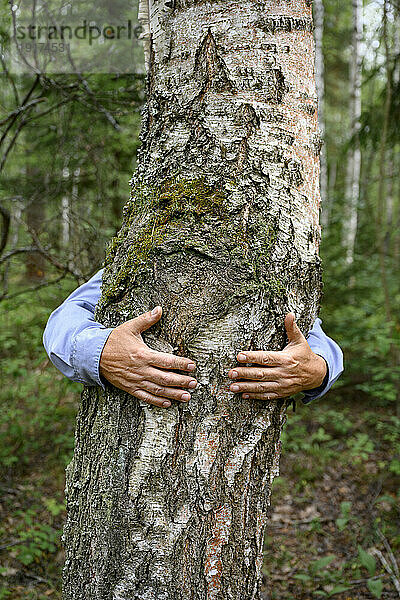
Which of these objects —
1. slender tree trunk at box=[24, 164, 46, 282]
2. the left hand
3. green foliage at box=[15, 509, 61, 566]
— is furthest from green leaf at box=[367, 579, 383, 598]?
slender tree trunk at box=[24, 164, 46, 282]

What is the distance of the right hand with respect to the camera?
1403 mm

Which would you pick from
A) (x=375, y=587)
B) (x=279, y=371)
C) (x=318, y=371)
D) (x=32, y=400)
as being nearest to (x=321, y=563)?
(x=375, y=587)

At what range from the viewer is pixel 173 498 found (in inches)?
55.1

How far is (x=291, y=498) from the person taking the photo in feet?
15.5

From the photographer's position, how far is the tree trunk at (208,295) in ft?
4.64

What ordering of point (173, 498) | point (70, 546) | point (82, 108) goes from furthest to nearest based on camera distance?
1. point (82, 108)
2. point (70, 546)
3. point (173, 498)

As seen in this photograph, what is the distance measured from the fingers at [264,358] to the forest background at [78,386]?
2451 millimetres

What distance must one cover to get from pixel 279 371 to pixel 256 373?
0.08m

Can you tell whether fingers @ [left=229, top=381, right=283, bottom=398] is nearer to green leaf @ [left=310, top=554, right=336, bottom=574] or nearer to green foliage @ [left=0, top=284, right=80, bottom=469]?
green leaf @ [left=310, top=554, right=336, bottom=574]

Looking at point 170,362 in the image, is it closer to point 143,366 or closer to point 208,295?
point 143,366

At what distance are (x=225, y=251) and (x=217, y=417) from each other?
1.61 ft

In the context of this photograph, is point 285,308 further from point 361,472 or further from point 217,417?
point 361,472

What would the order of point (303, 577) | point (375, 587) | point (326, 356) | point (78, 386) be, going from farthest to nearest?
point (78, 386) < point (303, 577) < point (375, 587) < point (326, 356)

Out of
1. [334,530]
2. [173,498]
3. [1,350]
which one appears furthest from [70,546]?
[1,350]
